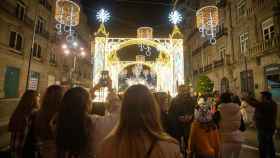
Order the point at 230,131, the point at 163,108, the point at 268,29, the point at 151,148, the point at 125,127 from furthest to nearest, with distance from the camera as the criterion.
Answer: the point at 268,29
the point at 163,108
the point at 230,131
the point at 125,127
the point at 151,148

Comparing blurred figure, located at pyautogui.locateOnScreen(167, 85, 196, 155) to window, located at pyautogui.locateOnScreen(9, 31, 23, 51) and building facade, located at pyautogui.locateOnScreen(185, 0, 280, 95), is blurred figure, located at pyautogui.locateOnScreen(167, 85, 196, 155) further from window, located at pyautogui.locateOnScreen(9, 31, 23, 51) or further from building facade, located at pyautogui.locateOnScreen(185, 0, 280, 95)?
window, located at pyautogui.locateOnScreen(9, 31, 23, 51)

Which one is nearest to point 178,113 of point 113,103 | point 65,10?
point 113,103

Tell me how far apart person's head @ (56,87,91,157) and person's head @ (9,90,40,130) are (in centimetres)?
141

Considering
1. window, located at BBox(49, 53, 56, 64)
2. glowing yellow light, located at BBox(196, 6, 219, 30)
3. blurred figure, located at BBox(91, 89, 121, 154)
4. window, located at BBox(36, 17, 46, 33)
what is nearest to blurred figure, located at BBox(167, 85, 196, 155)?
blurred figure, located at BBox(91, 89, 121, 154)

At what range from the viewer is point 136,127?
54.9 inches

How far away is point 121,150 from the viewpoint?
1356 millimetres

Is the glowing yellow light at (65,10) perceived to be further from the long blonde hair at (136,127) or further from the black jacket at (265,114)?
the long blonde hair at (136,127)

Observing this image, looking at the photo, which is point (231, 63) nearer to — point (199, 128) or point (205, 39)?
point (205, 39)

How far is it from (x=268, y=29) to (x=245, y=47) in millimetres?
3078

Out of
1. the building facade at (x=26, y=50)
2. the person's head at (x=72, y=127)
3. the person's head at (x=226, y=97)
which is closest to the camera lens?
the person's head at (x=72, y=127)

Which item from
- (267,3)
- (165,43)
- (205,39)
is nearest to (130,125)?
(165,43)

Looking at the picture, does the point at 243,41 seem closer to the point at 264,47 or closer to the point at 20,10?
the point at 264,47

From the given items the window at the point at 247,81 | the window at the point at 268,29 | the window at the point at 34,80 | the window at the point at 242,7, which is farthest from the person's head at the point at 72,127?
the window at the point at 242,7

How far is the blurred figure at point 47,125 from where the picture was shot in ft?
8.05
